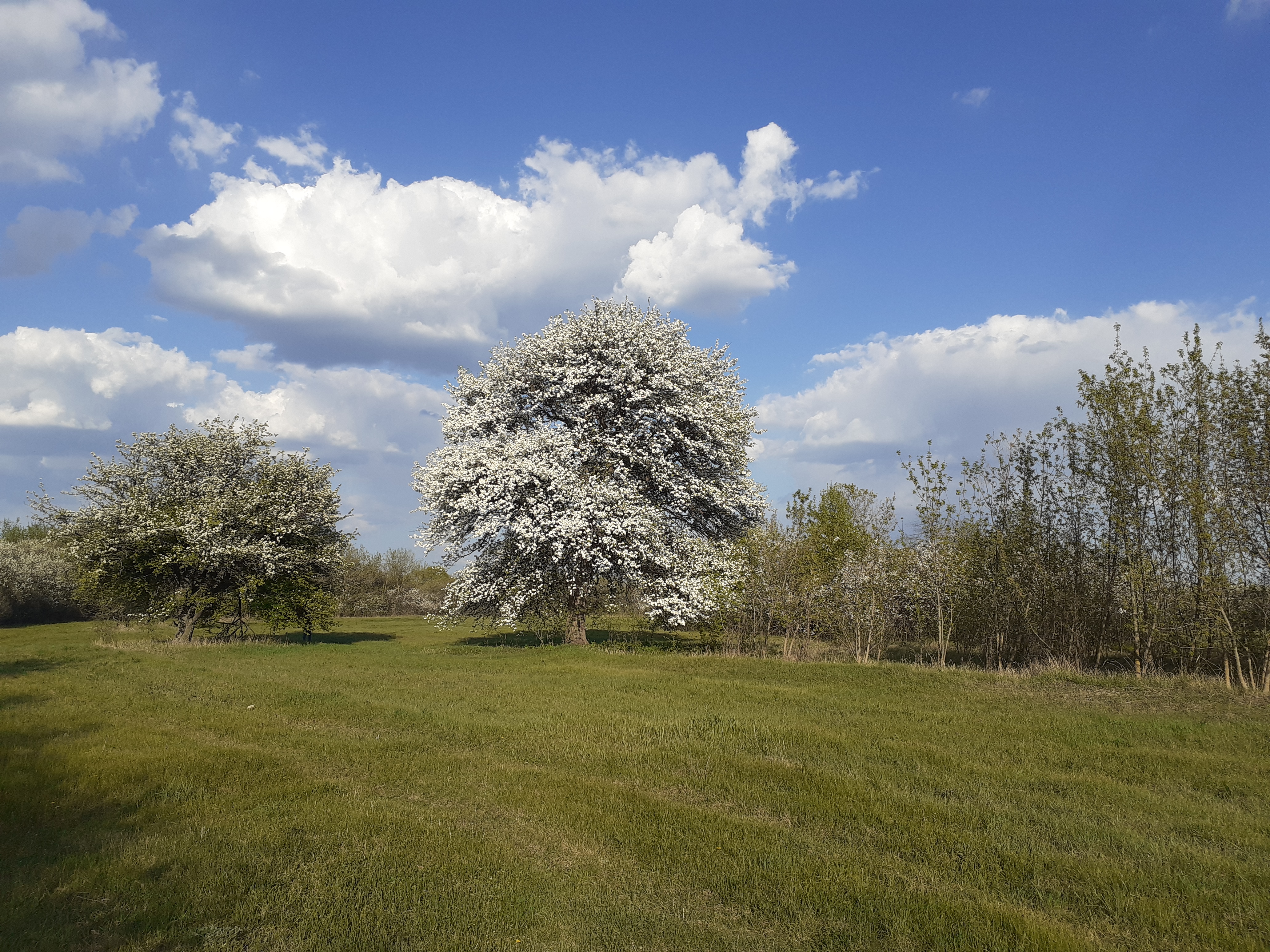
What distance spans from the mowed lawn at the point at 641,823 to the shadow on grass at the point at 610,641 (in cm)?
1180

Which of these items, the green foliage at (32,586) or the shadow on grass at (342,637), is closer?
the shadow on grass at (342,637)

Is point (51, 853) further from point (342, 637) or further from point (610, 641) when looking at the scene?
point (342, 637)

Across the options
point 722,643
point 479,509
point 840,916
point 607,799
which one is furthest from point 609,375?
point 840,916

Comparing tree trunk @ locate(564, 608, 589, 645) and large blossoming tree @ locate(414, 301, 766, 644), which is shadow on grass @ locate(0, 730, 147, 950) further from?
tree trunk @ locate(564, 608, 589, 645)

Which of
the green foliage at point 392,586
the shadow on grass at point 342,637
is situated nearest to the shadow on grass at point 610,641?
the shadow on grass at point 342,637

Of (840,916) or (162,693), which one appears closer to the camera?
(840,916)

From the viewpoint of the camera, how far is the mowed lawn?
16.9 ft

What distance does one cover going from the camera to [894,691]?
15.5m

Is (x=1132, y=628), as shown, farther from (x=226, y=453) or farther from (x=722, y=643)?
(x=226, y=453)

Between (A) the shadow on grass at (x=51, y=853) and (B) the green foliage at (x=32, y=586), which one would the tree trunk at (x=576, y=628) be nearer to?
(A) the shadow on grass at (x=51, y=853)

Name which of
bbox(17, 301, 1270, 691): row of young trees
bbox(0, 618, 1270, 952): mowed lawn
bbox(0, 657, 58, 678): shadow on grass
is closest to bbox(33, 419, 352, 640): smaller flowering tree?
bbox(17, 301, 1270, 691): row of young trees

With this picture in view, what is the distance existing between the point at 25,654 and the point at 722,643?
76.9 feet

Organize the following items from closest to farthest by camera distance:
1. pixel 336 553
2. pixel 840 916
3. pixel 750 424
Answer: pixel 840 916 < pixel 750 424 < pixel 336 553

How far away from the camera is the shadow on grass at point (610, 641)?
2620cm
